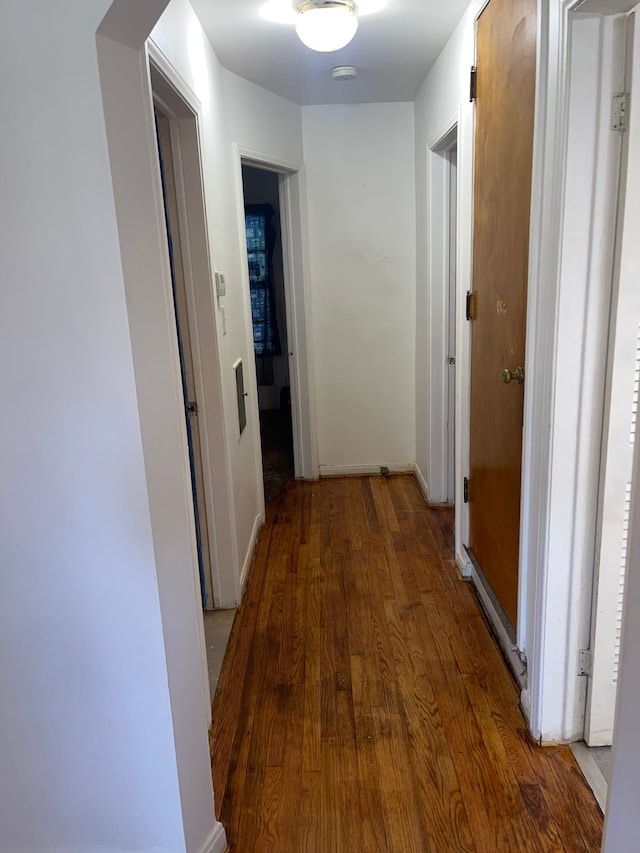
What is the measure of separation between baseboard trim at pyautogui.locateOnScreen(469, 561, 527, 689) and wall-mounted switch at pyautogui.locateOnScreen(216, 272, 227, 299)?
164 cm

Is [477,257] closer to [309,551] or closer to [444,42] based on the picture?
[444,42]

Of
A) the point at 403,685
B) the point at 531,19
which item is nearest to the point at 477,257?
the point at 531,19

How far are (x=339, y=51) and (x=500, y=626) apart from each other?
2605mm

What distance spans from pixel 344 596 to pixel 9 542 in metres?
1.77

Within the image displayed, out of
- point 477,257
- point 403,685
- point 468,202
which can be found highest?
point 468,202

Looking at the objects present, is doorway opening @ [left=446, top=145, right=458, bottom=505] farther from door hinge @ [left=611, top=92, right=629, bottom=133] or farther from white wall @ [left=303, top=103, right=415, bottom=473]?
door hinge @ [left=611, top=92, right=629, bottom=133]

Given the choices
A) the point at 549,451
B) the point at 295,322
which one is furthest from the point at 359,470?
the point at 549,451

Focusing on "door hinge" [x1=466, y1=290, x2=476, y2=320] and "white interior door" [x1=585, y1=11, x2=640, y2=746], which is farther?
"door hinge" [x1=466, y1=290, x2=476, y2=320]

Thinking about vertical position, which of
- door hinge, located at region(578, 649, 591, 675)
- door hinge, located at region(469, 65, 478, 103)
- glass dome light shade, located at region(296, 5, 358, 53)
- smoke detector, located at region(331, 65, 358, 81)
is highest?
smoke detector, located at region(331, 65, 358, 81)

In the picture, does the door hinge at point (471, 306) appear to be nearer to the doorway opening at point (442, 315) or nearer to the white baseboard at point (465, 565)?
the doorway opening at point (442, 315)

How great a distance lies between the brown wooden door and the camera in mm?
1871

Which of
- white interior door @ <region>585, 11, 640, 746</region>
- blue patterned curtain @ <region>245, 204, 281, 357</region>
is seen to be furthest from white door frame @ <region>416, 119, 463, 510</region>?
blue patterned curtain @ <region>245, 204, 281, 357</region>

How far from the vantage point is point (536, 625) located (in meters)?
1.84

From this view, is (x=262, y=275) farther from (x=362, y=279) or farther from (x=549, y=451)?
(x=549, y=451)
